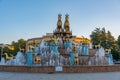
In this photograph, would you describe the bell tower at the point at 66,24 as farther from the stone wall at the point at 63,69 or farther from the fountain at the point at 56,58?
the stone wall at the point at 63,69

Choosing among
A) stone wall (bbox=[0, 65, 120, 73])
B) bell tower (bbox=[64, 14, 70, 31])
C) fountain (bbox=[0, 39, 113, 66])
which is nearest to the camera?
stone wall (bbox=[0, 65, 120, 73])

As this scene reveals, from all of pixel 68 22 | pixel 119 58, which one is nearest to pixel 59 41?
pixel 68 22

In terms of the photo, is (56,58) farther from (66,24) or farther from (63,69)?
(66,24)

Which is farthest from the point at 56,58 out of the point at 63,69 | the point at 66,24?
the point at 66,24

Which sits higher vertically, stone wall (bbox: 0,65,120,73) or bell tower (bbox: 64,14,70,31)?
bell tower (bbox: 64,14,70,31)

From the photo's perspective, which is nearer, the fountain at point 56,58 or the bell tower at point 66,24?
the fountain at point 56,58

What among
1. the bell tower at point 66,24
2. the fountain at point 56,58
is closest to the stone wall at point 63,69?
the fountain at point 56,58

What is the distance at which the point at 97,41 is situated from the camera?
54188mm

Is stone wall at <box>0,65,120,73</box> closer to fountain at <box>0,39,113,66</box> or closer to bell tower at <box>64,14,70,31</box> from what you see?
fountain at <box>0,39,113,66</box>

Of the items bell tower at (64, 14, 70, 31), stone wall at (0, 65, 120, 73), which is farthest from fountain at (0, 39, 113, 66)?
bell tower at (64, 14, 70, 31)

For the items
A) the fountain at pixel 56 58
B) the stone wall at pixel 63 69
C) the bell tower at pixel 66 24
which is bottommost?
the stone wall at pixel 63 69

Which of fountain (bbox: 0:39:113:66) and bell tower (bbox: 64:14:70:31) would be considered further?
bell tower (bbox: 64:14:70:31)

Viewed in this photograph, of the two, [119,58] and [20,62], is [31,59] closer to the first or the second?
[20,62]

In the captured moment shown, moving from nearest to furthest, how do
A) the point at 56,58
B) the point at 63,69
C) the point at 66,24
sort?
the point at 63,69
the point at 56,58
the point at 66,24
